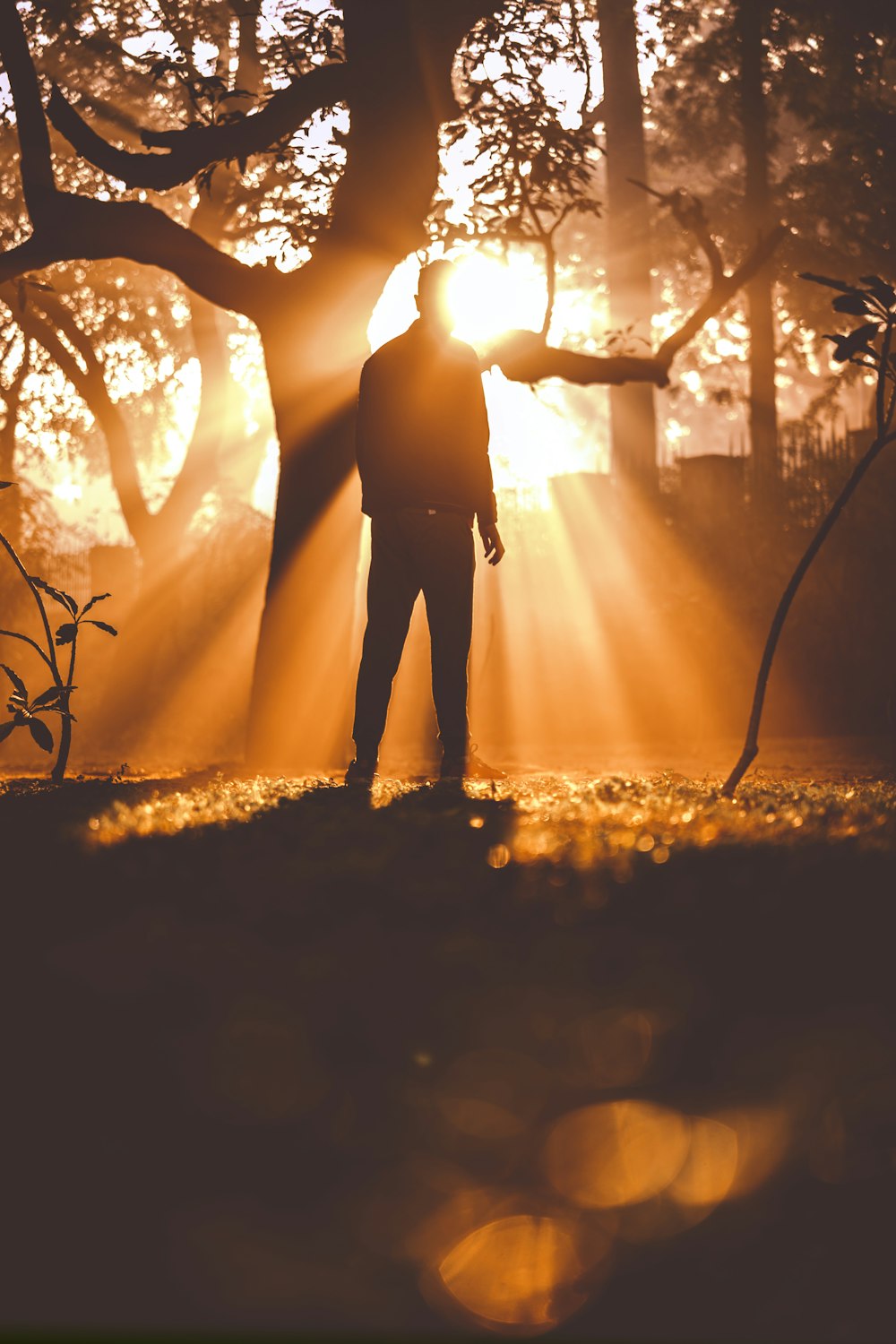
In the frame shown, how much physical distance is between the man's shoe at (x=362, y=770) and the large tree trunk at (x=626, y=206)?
13621 mm

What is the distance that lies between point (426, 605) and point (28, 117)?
244 inches

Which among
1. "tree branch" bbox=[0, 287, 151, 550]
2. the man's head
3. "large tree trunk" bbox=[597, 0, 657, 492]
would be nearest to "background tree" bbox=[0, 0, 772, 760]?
the man's head

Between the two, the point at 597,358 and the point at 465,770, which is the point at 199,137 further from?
the point at 465,770

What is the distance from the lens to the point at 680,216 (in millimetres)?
11992

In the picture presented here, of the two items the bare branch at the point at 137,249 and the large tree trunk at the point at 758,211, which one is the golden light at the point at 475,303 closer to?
the bare branch at the point at 137,249

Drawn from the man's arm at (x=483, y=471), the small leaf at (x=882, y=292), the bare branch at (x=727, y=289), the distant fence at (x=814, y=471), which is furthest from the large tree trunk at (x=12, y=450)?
the small leaf at (x=882, y=292)

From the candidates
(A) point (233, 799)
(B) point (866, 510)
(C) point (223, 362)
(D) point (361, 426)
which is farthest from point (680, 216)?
(C) point (223, 362)

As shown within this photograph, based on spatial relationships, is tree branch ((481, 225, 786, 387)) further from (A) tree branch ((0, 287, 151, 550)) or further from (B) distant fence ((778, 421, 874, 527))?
(A) tree branch ((0, 287, 151, 550))

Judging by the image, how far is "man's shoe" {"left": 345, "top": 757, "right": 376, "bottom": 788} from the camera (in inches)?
245

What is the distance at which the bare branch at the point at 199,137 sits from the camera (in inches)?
366

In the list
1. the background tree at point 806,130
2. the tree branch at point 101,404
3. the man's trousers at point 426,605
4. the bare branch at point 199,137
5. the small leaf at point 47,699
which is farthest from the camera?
the background tree at point 806,130

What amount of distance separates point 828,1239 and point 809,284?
77.7ft

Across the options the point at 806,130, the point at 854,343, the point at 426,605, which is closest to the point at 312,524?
the point at 426,605

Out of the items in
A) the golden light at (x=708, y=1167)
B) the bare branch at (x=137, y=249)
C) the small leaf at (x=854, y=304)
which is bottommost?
the golden light at (x=708, y=1167)
